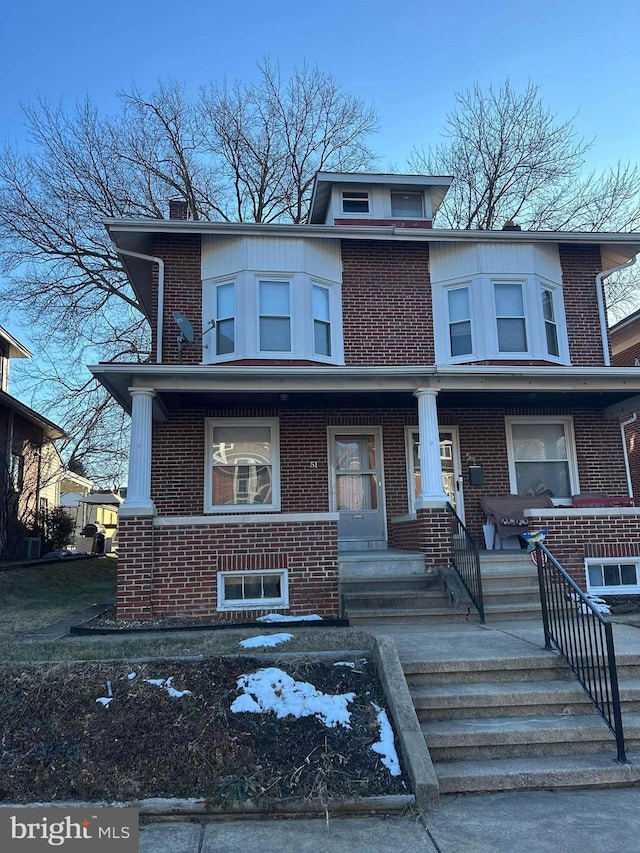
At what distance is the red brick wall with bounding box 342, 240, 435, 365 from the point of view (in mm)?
11414

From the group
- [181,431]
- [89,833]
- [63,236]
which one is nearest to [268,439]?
[181,431]

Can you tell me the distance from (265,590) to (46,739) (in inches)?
184

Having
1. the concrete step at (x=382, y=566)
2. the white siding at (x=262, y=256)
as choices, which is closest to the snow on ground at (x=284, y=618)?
the concrete step at (x=382, y=566)

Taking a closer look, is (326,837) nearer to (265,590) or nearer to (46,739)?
(46,739)

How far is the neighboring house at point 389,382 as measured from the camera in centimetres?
961

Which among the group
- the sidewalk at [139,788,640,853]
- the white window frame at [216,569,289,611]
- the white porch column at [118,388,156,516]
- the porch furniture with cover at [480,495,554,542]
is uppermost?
the white porch column at [118,388,156,516]

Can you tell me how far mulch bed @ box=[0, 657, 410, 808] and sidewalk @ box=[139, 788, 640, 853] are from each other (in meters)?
0.21

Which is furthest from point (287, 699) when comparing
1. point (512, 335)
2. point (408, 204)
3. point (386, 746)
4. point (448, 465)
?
point (408, 204)

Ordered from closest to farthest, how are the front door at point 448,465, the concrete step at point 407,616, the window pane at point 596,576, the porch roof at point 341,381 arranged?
the concrete step at point 407,616
the porch roof at point 341,381
the window pane at point 596,576
the front door at point 448,465

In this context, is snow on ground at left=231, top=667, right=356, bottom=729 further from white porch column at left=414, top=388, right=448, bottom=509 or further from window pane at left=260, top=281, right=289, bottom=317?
window pane at left=260, top=281, right=289, bottom=317

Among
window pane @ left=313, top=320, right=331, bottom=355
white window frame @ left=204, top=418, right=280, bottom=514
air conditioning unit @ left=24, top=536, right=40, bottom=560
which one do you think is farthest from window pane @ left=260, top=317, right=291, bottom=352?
air conditioning unit @ left=24, top=536, right=40, bottom=560

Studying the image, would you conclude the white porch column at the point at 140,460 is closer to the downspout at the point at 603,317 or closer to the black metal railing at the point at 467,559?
the black metal railing at the point at 467,559

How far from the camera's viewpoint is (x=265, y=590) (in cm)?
897
